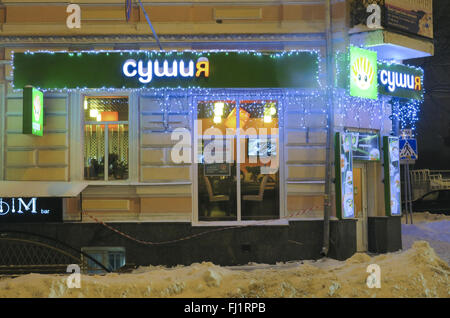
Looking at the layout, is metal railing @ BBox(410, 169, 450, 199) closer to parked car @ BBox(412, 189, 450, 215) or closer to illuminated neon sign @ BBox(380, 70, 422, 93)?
parked car @ BBox(412, 189, 450, 215)

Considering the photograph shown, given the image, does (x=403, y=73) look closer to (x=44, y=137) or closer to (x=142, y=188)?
(x=142, y=188)

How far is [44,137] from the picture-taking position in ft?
36.1

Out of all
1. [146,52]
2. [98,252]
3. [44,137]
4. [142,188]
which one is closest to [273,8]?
[146,52]

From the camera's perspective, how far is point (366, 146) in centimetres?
1188

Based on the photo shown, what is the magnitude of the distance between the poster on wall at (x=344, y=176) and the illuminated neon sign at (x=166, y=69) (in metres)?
3.18

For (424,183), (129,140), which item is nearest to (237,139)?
(129,140)

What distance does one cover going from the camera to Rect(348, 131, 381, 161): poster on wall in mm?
11578

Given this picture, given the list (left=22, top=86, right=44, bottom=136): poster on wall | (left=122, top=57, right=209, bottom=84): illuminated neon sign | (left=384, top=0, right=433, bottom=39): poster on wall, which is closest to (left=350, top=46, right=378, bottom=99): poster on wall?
(left=384, top=0, right=433, bottom=39): poster on wall

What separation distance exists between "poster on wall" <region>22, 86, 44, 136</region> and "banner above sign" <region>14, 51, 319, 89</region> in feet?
0.98

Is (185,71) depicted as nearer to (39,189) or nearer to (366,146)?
(39,189)

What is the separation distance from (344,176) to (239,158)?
7.44ft

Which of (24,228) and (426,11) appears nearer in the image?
(24,228)

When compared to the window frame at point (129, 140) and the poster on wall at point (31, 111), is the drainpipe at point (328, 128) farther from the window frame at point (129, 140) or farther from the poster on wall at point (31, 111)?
the poster on wall at point (31, 111)

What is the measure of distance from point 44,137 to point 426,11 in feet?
29.7
